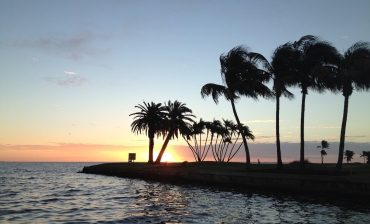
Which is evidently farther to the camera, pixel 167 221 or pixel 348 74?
pixel 348 74

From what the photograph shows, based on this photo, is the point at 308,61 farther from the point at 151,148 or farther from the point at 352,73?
the point at 151,148

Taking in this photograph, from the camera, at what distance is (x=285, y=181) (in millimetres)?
30594

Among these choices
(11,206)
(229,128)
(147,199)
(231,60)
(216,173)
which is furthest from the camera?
(229,128)

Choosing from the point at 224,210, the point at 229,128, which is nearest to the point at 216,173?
the point at 224,210

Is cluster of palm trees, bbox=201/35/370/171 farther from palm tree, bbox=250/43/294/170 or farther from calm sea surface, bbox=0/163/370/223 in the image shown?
calm sea surface, bbox=0/163/370/223

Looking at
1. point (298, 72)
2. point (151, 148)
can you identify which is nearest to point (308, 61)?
point (298, 72)

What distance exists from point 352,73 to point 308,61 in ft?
19.3

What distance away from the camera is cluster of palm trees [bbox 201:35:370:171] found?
111 feet

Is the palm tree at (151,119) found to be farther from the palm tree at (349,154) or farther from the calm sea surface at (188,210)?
the palm tree at (349,154)

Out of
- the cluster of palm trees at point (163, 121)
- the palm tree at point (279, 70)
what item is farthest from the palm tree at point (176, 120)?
the palm tree at point (279, 70)

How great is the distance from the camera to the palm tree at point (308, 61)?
36125 mm

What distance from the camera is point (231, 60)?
4300 cm

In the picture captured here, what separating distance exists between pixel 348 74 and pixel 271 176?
40.3ft

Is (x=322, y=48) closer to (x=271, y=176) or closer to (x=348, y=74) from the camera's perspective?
(x=348, y=74)
